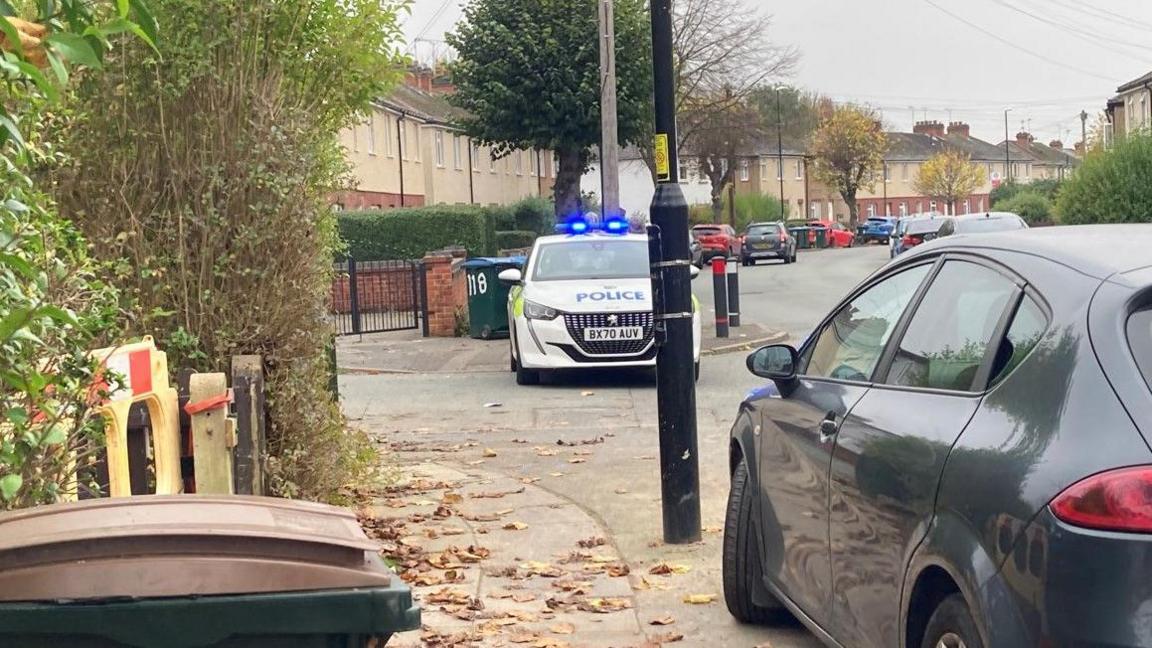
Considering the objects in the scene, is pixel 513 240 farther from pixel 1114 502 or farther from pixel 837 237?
pixel 837 237

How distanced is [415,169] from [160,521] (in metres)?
45.1

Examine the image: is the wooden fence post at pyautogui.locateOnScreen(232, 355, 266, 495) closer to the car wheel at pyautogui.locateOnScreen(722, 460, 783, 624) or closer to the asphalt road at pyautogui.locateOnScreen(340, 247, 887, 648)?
the asphalt road at pyautogui.locateOnScreen(340, 247, 887, 648)

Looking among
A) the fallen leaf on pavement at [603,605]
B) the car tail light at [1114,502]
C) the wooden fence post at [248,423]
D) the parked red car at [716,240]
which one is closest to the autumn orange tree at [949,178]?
the parked red car at [716,240]

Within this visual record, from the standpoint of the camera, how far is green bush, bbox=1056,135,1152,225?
27.2 metres

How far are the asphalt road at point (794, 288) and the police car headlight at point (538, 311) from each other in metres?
3.09

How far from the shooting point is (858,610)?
4160 millimetres

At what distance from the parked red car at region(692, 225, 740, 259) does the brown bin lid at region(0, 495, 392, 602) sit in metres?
46.8

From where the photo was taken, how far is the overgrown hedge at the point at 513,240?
3500 centimetres

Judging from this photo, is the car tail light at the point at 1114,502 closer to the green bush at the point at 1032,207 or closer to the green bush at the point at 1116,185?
the green bush at the point at 1116,185

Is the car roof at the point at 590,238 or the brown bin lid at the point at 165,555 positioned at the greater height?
the car roof at the point at 590,238

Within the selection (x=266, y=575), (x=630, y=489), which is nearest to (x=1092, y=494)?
(x=266, y=575)

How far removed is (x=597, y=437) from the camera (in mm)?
11109

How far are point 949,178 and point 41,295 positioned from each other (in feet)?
320

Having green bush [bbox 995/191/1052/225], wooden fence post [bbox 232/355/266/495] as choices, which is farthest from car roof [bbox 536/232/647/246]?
green bush [bbox 995/191/1052/225]
